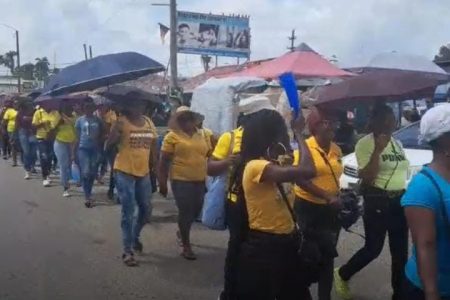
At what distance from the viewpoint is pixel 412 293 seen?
9.70 ft

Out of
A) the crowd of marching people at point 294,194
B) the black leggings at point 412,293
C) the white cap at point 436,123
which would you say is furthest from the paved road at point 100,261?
the white cap at point 436,123

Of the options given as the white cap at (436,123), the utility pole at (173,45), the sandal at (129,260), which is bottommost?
the sandal at (129,260)

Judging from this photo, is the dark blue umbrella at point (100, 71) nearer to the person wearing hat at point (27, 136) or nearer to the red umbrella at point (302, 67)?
the red umbrella at point (302, 67)

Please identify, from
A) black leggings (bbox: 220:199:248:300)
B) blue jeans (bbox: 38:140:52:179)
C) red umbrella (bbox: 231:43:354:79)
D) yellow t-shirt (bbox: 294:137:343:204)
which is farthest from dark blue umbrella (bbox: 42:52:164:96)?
blue jeans (bbox: 38:140:52:179)

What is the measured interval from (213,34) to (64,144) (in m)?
20.8

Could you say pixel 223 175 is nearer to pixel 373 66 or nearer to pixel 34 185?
pixel 373 66

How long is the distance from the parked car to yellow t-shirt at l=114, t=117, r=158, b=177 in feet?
9.09

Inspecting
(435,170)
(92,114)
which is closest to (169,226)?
(92,114)

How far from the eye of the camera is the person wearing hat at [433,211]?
2.70 m

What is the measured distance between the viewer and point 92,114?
10.4 meters

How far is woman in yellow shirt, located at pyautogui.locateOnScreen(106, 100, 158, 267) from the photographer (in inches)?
252

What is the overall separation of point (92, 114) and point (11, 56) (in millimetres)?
69736

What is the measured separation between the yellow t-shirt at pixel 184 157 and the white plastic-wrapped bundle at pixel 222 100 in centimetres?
208

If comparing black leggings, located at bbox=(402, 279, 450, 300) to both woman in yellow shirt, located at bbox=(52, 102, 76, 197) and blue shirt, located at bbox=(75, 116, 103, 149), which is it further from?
woman in yellow shirt, located at bbox=(52, 102, 76, 197)
